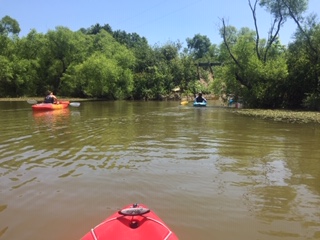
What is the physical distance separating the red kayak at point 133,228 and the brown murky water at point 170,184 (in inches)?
31.9

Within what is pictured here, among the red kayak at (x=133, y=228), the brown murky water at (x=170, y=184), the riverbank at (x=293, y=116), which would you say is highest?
the red kayak at (x=133, y=228)

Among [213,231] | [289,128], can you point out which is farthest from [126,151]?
[289,128]

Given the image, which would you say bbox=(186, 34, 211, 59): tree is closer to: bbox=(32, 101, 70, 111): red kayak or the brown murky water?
bbox=(32, 101, 70, 111): red kayak

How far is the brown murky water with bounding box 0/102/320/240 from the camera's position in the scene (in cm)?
437

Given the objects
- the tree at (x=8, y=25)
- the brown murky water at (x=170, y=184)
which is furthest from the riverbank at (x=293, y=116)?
the tree at (x=8, y=25)

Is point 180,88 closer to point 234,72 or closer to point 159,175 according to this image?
point 234,72

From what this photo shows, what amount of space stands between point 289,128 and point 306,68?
42.8 feet

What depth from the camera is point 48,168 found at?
7129 millimetres

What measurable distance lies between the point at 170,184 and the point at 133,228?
282 centimetres

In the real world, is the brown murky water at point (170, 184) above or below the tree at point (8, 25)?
below

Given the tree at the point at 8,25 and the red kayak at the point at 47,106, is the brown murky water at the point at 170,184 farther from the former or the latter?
the tree at the point at 8,25

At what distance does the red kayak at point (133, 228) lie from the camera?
3203 mm

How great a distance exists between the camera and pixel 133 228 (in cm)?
331

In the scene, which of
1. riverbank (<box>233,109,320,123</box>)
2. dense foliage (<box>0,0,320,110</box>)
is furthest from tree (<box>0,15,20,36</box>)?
riverbank (<box>233,109,320,123</box>)
